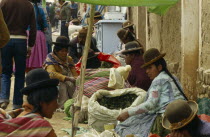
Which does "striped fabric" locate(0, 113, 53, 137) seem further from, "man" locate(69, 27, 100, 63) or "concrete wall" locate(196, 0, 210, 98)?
"man" locate(69, 27, 100, 63)

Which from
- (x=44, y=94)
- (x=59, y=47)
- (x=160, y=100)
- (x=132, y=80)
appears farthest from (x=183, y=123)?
(x=59, y=47)

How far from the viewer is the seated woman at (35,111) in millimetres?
4219

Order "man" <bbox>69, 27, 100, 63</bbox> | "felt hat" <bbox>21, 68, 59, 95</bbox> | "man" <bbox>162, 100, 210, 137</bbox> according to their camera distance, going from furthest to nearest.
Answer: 1. "man" <bbox>69, 27, 100, 63</bbox>
2. "man" <bbox>162, 100, 210, 137</bbox>
3. "felt hat" <bbox>21, 68, 59, 95</bbox>

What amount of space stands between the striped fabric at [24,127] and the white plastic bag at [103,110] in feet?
10.8

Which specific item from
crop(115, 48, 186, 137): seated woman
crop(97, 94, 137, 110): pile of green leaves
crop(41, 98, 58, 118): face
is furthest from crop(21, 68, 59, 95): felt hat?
crop(97, 94, 137, 110): pile of green leaves

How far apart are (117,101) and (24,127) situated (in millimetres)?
3797

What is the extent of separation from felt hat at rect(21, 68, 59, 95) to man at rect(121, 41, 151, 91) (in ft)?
13.5

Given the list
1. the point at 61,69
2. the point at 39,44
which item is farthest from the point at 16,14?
the point at 39,44

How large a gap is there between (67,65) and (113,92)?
6.90ft

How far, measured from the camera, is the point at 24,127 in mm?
4215

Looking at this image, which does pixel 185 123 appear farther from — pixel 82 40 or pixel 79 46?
pixel 79 46

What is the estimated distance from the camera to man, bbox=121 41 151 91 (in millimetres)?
8461

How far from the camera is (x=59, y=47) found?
9773 mm

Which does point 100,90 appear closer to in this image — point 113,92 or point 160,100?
point 113,92
